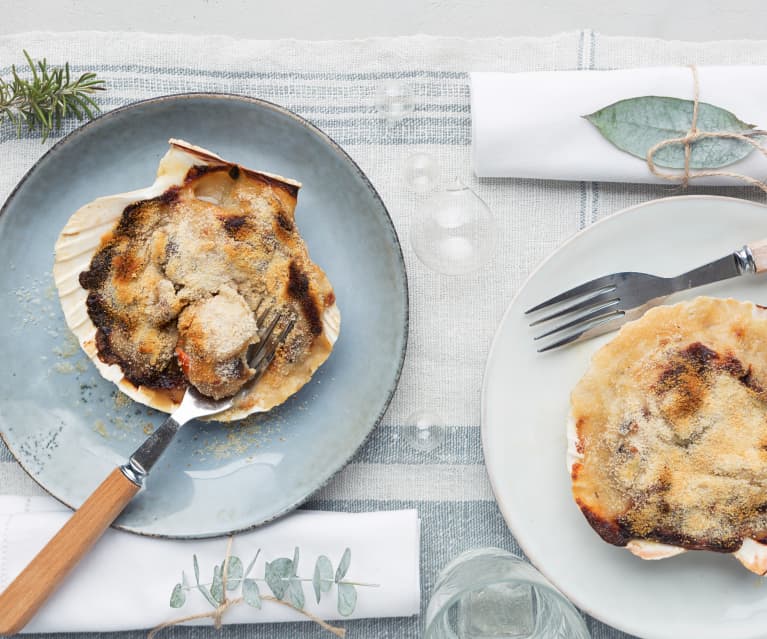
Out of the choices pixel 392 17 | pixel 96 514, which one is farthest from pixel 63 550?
pixel 392 17

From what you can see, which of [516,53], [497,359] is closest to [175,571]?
[497,359]

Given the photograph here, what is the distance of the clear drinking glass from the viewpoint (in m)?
1.47

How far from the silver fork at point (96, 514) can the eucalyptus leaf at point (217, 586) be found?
0.75 ft

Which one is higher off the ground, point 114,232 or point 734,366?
point 114,232

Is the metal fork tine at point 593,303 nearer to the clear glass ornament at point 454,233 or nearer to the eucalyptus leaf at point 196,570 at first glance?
the clear glass ornament at point 454,233

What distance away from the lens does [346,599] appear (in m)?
1.56

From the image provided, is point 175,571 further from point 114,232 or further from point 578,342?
point 578,342

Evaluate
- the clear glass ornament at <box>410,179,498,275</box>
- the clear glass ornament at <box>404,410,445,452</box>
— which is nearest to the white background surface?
the clear glass ornament at <box>410,179,498,275</box>

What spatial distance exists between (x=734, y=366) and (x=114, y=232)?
1.20 meters

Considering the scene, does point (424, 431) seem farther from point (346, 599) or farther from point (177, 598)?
point (177, 598)

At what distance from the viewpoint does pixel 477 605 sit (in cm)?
153

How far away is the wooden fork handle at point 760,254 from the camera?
152 cm

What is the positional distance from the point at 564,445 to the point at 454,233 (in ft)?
1.62

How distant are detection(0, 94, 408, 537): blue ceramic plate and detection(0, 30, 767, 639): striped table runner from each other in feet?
0.32
